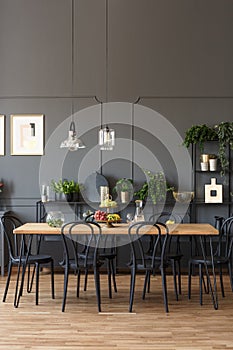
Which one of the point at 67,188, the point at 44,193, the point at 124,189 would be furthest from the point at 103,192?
the point at 44,193

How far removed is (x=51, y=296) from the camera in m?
5.77

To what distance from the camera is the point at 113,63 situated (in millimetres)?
7559

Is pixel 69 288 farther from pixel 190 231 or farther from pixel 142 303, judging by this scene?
pixel 190 231

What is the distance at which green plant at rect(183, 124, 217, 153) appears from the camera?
7156mm

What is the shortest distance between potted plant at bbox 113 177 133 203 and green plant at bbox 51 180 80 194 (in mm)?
545

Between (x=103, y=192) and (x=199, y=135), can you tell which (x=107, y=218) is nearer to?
(x=103, y=192)

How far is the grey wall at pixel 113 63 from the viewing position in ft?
24.6

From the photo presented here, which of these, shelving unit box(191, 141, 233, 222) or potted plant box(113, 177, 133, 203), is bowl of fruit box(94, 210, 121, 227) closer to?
potted plant box(113, 177, 133, 203)

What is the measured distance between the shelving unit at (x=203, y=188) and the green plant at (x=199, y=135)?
23 cm

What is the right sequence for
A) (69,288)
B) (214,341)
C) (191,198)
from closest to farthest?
(214,341) → (69,288) → (191,198)

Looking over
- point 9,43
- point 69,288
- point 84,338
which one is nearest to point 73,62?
point 9,43

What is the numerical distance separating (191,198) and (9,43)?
10.8 ft

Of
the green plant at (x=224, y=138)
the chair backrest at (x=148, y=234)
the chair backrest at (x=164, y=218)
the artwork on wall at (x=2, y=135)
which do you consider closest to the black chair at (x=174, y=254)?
the chair backrest at (x=164, y=218)

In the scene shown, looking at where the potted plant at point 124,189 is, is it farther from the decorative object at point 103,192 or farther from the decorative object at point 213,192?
the decorative object at point 213,192
